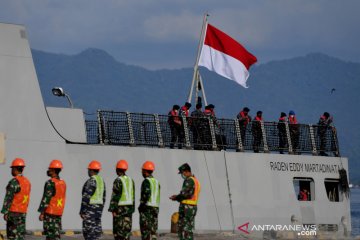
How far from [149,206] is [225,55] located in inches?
528

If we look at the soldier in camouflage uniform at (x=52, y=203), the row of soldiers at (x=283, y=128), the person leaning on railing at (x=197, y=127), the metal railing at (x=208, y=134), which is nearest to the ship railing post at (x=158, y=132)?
the metal railing at (x=208, y=134)

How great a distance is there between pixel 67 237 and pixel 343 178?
11.7 meters

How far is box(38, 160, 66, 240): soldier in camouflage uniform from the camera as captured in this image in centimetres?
1770

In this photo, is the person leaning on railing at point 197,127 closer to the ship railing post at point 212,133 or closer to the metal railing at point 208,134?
the metal railing at point 208,134

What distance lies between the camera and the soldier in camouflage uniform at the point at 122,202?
17.9 metres

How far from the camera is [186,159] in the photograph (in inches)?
1016

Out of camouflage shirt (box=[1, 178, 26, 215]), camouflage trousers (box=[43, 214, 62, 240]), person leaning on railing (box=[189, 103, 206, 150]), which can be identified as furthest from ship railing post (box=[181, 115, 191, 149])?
camouflage shirt (box=[1, 178, 26, 215])

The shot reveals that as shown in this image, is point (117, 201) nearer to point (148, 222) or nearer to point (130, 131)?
point (148, 222)

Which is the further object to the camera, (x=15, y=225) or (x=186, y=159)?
(x=186, y=159)

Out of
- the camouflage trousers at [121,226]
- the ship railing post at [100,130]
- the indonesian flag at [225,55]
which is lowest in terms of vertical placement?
the camouflage trousers at [121,226]

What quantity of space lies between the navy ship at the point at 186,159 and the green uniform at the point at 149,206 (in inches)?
187

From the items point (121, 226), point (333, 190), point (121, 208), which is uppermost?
point (333, 190)

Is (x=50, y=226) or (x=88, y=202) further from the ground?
(x=88, y=202)

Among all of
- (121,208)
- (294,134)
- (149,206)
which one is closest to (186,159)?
(294,134)
